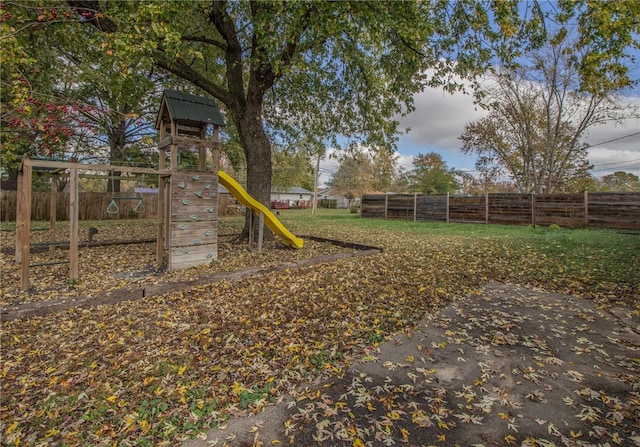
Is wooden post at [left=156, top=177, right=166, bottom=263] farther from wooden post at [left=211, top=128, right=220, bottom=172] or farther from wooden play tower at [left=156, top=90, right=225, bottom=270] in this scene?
wooden post at [left=211, top=128, right=220, bottom=172]

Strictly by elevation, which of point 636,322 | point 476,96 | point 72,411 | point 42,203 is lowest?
point 72,411

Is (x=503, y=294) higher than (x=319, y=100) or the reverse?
the reverse

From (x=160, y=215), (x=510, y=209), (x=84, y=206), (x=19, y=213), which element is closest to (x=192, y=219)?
(x=160, y=215)

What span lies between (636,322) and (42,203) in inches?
771

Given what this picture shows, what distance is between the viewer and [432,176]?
3059cm

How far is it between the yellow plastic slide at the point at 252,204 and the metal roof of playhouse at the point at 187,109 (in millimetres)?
1041

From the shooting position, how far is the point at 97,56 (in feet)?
25.8

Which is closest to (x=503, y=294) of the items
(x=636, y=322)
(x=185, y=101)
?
(x=636, y=322)

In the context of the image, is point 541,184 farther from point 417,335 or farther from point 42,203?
point 42,203

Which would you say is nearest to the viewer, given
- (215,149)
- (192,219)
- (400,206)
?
(192,219)

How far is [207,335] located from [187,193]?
2995mm

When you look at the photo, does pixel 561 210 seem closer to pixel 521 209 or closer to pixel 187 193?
pixel 521 209

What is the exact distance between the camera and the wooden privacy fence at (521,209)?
1162cm

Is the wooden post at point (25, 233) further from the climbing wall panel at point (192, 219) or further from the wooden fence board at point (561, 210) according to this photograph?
the wooden fence board at point (561, 210)
